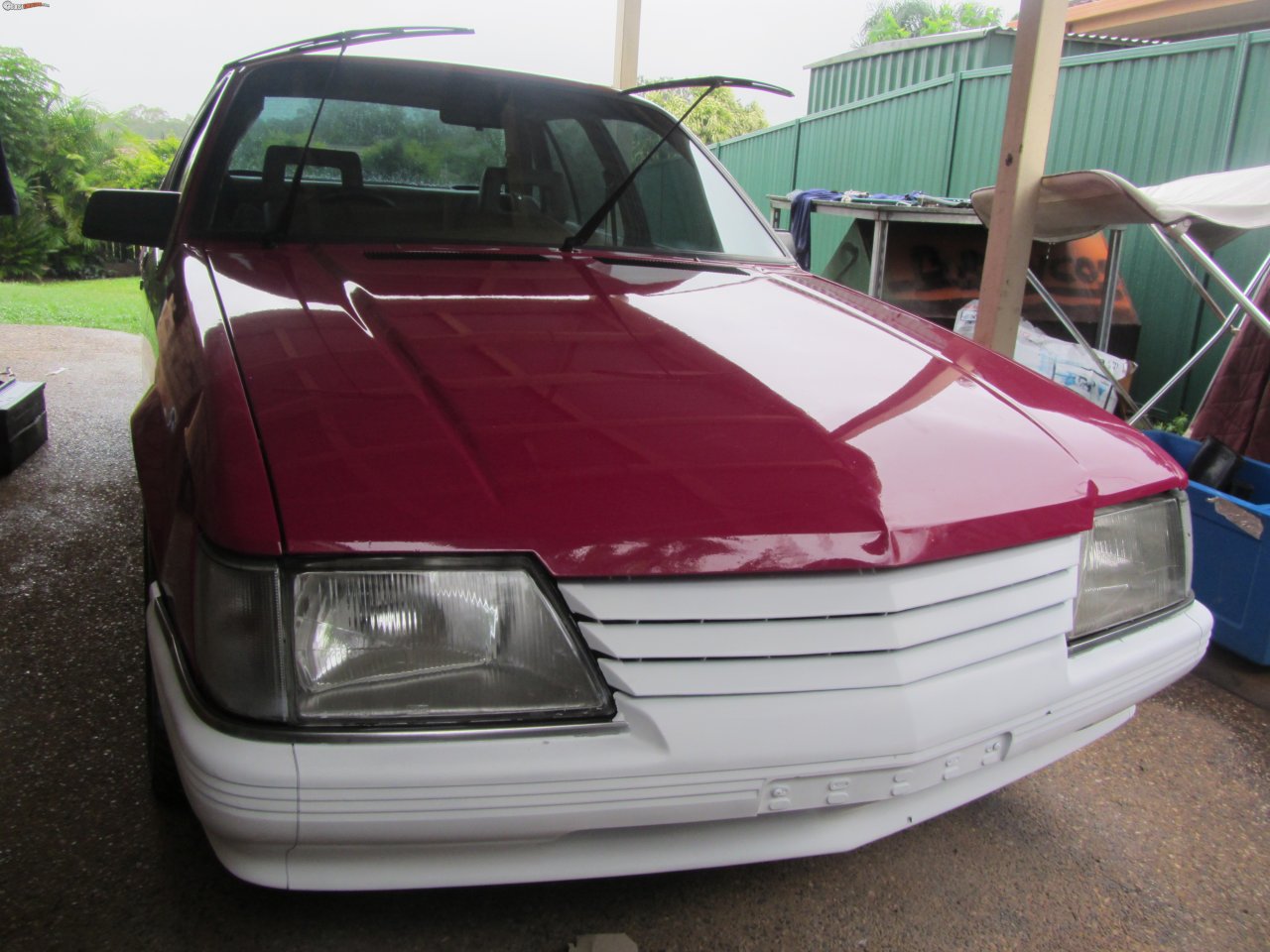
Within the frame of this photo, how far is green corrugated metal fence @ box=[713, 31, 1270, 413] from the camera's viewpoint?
555cm

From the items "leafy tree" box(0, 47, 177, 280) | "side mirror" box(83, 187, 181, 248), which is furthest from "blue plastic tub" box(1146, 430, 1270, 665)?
"leafy tree" box(0, 47, 177, 280)

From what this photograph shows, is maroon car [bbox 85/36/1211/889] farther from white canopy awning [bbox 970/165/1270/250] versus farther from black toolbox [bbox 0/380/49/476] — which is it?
black toolbox [bbox 0/380/49/476]

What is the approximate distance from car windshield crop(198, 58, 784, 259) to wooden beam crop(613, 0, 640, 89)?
3.16m

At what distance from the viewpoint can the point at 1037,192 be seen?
11.6 feet

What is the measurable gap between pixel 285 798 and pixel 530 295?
106 centimetres

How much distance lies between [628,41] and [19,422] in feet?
12.5

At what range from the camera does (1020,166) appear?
11.3 ft

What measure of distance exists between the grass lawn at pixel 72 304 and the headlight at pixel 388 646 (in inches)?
271

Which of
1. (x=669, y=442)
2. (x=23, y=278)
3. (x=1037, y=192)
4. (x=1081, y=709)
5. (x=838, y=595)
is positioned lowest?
(x=23, y=278)

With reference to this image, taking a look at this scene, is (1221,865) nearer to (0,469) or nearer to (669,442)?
(669,442)

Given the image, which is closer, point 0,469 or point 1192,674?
point 1192,674

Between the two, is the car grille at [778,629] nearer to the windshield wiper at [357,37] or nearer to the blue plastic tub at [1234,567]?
the windshield wiper at [357,37]

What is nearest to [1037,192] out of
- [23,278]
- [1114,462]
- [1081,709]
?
[1114,462]

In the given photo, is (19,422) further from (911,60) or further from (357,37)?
(911,60)
